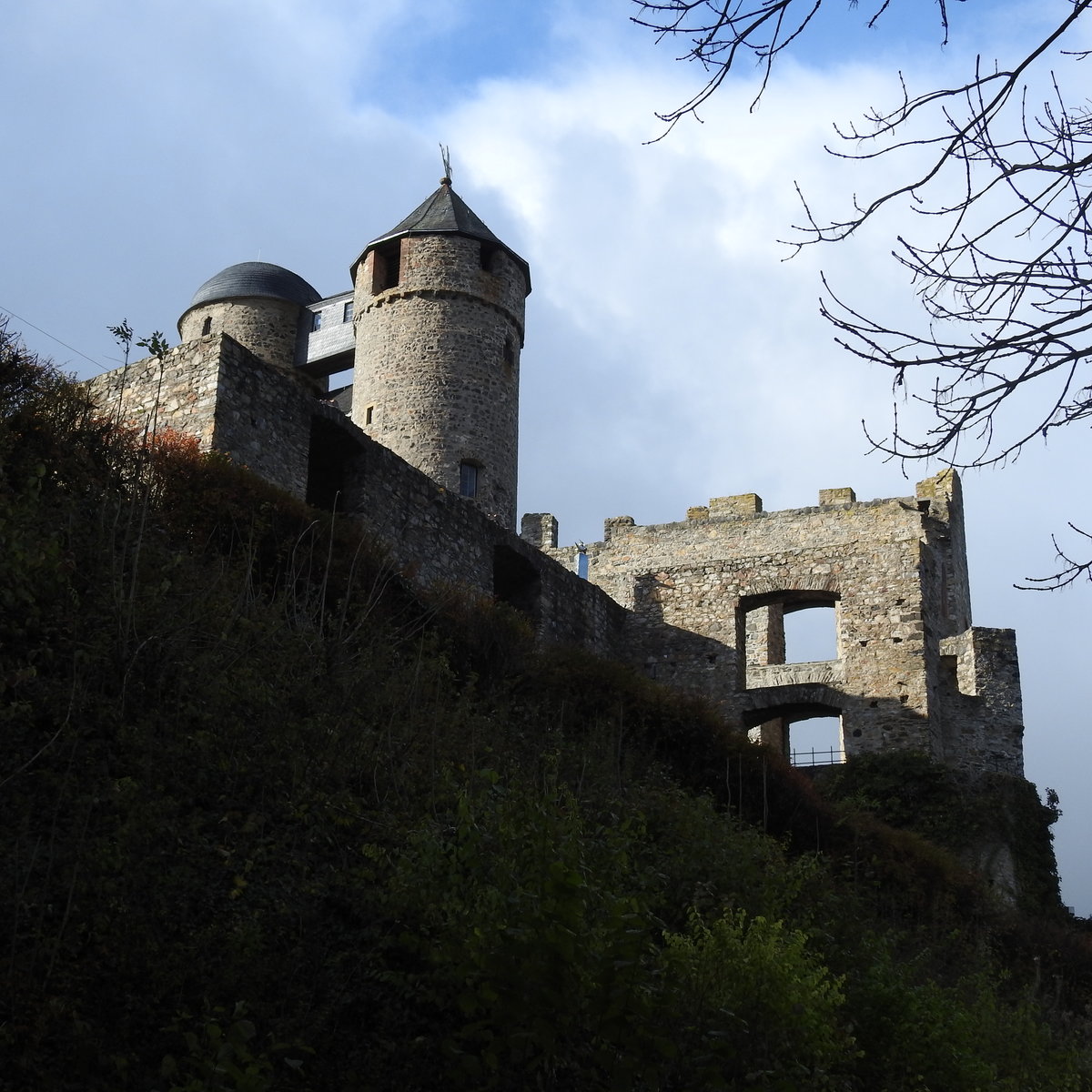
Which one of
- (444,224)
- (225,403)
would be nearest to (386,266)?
(444,224)

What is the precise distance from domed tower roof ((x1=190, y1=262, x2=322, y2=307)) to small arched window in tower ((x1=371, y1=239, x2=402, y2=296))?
22.2 feet

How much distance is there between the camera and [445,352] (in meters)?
21.0

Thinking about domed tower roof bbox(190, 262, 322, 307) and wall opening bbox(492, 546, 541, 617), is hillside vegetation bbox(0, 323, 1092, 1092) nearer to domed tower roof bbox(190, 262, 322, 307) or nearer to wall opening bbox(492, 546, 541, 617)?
wall opening bbox(492, 546, 541, 617)

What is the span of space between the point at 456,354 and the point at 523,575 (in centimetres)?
546

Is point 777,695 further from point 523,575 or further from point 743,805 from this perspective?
point 743,805

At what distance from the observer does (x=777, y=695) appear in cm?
1875

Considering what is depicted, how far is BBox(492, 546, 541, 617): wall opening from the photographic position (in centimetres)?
1658

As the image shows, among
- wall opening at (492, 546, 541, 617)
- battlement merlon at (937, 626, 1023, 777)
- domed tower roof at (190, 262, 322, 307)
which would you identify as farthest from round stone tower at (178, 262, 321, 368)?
battlement merlon at (937, 626, 1023, 777)

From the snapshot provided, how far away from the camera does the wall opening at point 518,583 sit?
16578 mm

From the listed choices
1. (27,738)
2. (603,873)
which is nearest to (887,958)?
(603,873)

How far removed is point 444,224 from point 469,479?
4.63 m

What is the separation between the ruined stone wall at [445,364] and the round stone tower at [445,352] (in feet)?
0.05

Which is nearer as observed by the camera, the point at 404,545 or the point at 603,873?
the point at 603,873

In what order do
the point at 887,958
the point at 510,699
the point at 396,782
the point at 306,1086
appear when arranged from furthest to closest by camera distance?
the point at 510,699 < the point at 887,958 < the point at 396,782 < the point at 306,1086
